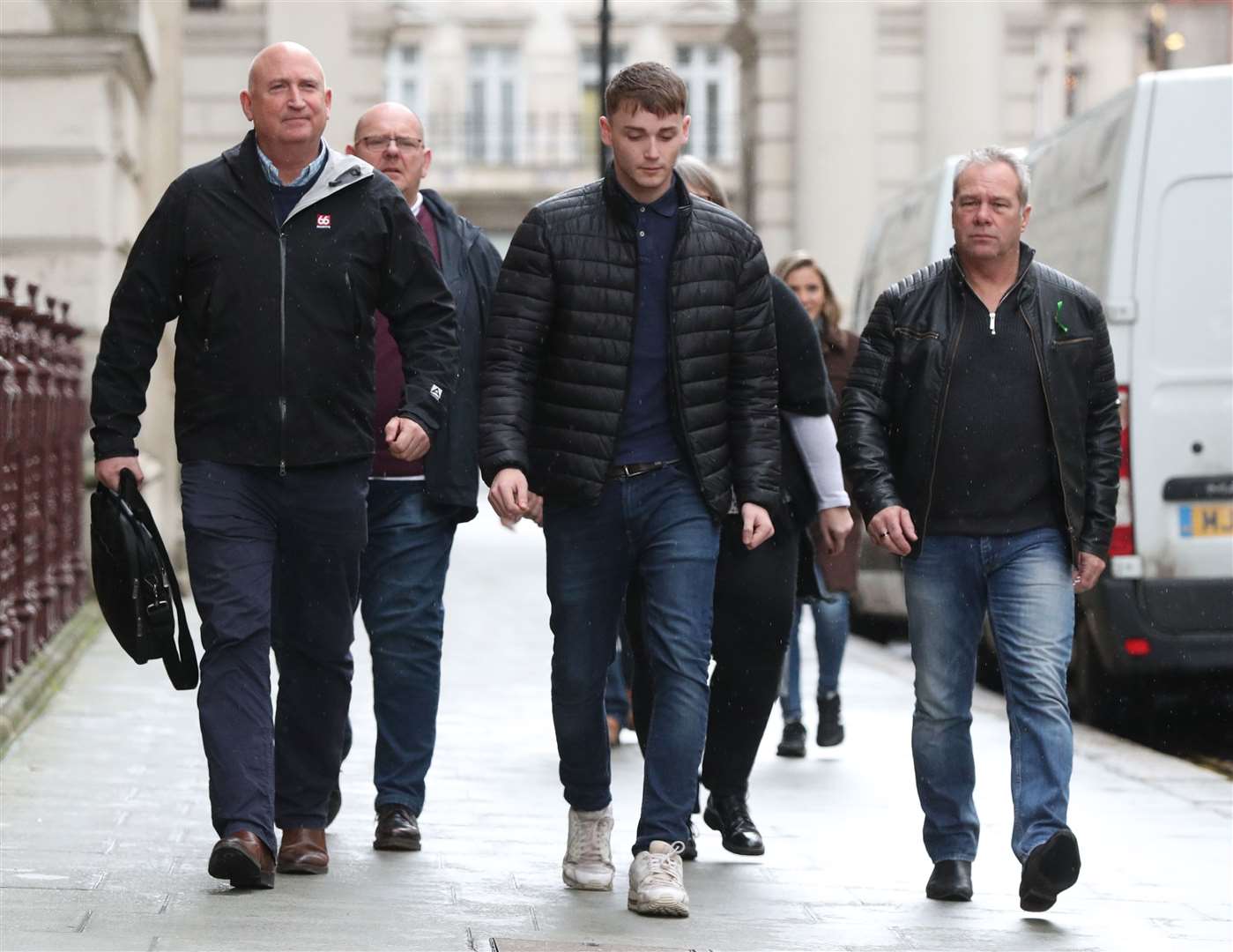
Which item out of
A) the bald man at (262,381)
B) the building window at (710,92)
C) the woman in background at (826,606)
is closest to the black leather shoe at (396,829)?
the bald man at (262,381)

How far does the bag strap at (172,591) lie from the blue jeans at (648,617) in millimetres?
899

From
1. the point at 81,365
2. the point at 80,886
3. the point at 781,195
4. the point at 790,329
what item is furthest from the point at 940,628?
the point at 781,195

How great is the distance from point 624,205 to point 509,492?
29.8 inches

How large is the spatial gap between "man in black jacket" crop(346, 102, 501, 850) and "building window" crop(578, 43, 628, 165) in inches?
1968

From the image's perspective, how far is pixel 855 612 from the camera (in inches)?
614

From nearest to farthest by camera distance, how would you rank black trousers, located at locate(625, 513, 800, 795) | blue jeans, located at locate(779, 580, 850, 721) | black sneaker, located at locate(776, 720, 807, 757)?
black trousers, located at locate(625, 513, 800, 795) → black sneaker, located at locate(776, 720, 807, 757) → blue jeans, located at locate(779, 580, 850, 721)

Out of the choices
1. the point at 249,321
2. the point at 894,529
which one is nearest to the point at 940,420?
the point at 894,529

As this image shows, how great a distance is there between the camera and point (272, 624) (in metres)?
6.43

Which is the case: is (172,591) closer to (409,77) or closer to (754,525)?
(754,525)

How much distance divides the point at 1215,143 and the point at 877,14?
17571 mm

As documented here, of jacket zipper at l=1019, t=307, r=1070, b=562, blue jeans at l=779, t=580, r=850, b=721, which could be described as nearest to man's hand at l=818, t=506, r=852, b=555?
jacket zipper at l=1019, t=307, r=1070, b=562

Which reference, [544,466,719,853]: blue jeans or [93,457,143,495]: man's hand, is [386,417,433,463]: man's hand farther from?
[93,457,143,495]: man's hand

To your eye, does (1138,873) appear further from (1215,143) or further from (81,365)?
(81,365)

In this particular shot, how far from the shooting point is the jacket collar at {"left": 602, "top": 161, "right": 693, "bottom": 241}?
20.1 ft
